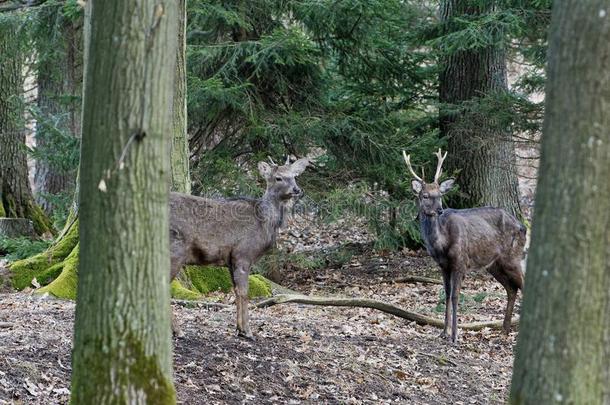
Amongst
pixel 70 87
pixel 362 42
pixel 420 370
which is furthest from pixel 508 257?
pixel 70 87

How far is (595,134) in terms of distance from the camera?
446cm

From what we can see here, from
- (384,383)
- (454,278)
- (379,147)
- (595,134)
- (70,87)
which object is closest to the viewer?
(595,134)

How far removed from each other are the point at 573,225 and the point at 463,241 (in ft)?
21.2

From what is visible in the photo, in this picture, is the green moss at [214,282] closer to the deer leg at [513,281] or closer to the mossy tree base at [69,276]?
the mossy tree base at [69,276]

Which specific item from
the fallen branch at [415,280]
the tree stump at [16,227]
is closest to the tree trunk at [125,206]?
the fallen branch at [415,280]

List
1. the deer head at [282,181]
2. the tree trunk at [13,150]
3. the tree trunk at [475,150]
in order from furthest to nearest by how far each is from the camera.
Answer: the tree trunk at [13,150] < the tree trunk at [475,150] < the deer head at [282,181]

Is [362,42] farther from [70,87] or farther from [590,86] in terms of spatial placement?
[590,86]

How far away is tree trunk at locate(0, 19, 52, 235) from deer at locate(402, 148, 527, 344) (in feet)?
28.1

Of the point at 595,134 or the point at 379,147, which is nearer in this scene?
the point at 595,134

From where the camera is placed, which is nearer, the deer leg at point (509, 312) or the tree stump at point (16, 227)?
the deer leg at point (509, 312)

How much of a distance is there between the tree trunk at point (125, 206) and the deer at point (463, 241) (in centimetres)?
563

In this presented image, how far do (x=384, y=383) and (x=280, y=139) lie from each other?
7.24 meters

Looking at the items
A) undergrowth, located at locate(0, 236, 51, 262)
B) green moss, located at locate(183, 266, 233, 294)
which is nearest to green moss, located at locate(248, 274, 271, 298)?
green moss, located at locate(183, 266, 233, 294)

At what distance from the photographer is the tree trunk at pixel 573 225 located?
4465 millimetres
